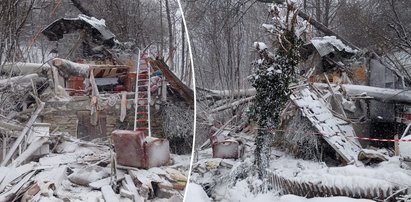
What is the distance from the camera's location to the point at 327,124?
14.4 feet

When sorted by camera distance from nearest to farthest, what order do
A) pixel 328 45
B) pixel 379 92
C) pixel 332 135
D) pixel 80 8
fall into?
pixel 80 8, pixel 332 135, pixel 379 92, pixel 328 45

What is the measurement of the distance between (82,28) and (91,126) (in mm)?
137

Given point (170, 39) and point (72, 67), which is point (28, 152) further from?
point (170, 39)

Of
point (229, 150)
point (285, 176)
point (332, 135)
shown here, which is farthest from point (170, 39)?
point (332, 135)

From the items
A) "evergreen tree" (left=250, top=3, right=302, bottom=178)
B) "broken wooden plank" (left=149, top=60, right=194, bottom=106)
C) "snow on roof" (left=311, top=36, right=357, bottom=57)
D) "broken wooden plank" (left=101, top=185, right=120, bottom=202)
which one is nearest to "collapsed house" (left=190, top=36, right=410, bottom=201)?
"snow on roof" (left=311, top=36, right=357, bottom=57)

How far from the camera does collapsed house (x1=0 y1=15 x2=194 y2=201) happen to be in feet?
1.69

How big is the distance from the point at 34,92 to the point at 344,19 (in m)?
4.97

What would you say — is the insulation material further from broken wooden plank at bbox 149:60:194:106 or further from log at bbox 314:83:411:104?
broken wooden plank at bbox 149:60:194:106

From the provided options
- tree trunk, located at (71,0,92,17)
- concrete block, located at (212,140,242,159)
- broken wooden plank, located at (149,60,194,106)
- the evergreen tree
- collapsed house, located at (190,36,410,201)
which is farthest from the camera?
the evergreen tree

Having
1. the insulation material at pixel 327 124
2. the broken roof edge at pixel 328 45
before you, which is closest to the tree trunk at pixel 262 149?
the insulation material at pixel 327 124

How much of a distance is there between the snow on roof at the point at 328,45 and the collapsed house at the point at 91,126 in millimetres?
4116

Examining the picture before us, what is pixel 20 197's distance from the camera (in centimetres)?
50

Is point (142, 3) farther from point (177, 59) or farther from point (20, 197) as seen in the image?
point (20, 197)

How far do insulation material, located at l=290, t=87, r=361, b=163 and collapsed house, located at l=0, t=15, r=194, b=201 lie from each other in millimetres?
3732
